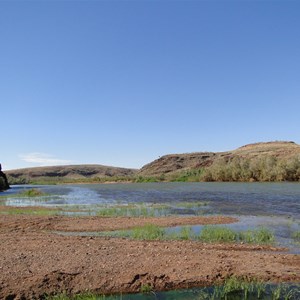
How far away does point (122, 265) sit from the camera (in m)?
12.6

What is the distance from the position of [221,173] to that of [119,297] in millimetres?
109789

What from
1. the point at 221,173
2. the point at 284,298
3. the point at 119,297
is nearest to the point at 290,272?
the point at 284,298

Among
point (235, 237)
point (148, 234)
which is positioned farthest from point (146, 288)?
point (235, 237)

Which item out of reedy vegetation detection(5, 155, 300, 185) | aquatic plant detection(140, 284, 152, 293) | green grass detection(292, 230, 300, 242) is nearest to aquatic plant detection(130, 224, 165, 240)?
green grass detection(292, 230, 300, 242)

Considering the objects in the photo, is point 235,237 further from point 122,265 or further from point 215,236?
point 122,265

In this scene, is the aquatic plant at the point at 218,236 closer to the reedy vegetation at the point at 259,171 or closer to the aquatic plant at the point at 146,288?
the aquatic plant at the point at 146,288

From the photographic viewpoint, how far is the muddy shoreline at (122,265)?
1118 cm

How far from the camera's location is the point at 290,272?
39.5ft

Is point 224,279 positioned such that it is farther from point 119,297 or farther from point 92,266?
point 92,266

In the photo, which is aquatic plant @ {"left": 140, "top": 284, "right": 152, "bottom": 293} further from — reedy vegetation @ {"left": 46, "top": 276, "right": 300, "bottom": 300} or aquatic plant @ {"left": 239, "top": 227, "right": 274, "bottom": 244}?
aquatic plant @ {"left": 239, "top": 227, "right": 274, "bottom": 244}

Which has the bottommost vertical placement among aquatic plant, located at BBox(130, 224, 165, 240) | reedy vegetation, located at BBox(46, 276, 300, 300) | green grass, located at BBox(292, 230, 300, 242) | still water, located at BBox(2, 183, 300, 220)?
reedy vegetation, located at BBox(46, 276, 300, 300)

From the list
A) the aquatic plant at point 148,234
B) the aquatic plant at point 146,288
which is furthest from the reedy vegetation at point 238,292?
the aquatic plant at point 148,234

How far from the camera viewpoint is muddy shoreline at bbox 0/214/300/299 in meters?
11.2

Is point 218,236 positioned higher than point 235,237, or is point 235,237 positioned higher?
point 218,236
